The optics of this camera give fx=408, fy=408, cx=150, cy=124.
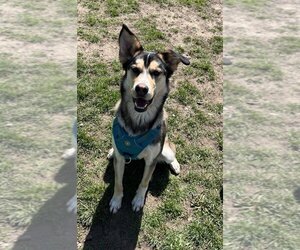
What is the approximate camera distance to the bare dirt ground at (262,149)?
86.5 inches

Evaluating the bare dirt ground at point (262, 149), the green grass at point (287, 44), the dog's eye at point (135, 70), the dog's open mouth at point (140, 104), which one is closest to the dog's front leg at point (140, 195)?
the dog's open mouth at point (140, 104)

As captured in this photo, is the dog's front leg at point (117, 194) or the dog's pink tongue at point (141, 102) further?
the dog's front leg at point (117, 194)

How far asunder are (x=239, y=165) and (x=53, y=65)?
4.86 feet

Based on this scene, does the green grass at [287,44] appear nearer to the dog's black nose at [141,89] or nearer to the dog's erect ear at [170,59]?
the dog's black nose at [141,89]

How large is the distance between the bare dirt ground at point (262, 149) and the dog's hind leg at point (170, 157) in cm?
315

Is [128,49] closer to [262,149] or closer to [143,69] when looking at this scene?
[143,69]

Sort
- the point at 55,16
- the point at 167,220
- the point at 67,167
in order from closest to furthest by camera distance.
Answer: the point at 67,167, the point at 55,16, the point at 167,220

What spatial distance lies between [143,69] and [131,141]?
83 cm

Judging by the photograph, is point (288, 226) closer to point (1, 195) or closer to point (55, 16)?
point (1, 195)

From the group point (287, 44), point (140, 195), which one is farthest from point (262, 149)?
point (140, 195)

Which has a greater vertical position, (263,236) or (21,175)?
(263,236)

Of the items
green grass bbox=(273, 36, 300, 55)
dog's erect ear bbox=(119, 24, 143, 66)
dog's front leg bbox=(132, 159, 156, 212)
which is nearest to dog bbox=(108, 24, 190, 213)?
dog's erect ear bbox=(119, 24, 143, 66)

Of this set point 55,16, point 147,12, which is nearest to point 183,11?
point 147,12

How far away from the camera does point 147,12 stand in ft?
27.1
